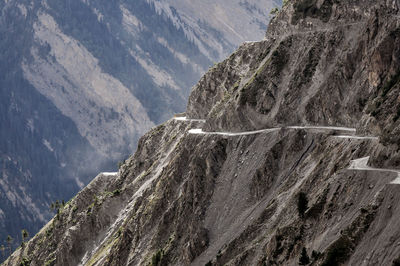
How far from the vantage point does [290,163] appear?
10888cm

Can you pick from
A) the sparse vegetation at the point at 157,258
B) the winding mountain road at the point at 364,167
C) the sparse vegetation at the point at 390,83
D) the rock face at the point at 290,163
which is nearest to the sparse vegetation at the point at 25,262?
the rock face at the point at 290,163

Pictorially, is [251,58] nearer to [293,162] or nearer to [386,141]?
[293,162]

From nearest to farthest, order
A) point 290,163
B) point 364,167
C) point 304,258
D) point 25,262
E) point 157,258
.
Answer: point 304,258, point 364,167, point 290,163, point 157,258, point 25,262

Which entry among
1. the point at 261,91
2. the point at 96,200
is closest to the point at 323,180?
the point at 261,91

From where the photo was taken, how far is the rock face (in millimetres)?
79188

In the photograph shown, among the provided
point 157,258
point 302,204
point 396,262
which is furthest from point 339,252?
point 157,258

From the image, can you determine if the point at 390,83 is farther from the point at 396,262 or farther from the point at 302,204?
the point at 396,262

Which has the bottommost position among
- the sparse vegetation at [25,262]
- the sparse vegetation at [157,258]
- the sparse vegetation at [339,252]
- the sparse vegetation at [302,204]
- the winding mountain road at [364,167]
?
the sparse vegetation at [339,252]

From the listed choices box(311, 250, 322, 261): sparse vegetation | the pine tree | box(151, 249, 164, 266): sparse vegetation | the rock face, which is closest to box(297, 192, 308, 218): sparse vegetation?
the rock face

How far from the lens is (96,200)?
171625 mm

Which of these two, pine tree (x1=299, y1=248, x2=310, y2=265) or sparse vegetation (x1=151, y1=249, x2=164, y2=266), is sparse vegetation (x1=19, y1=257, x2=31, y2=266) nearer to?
sparse vegetation (x1=151, y1=249, x2=164, y2=266)

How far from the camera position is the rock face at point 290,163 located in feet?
260

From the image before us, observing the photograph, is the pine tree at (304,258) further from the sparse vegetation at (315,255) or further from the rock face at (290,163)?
the sparse vegetation at (315,255)

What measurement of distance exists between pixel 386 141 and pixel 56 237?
117466mm
